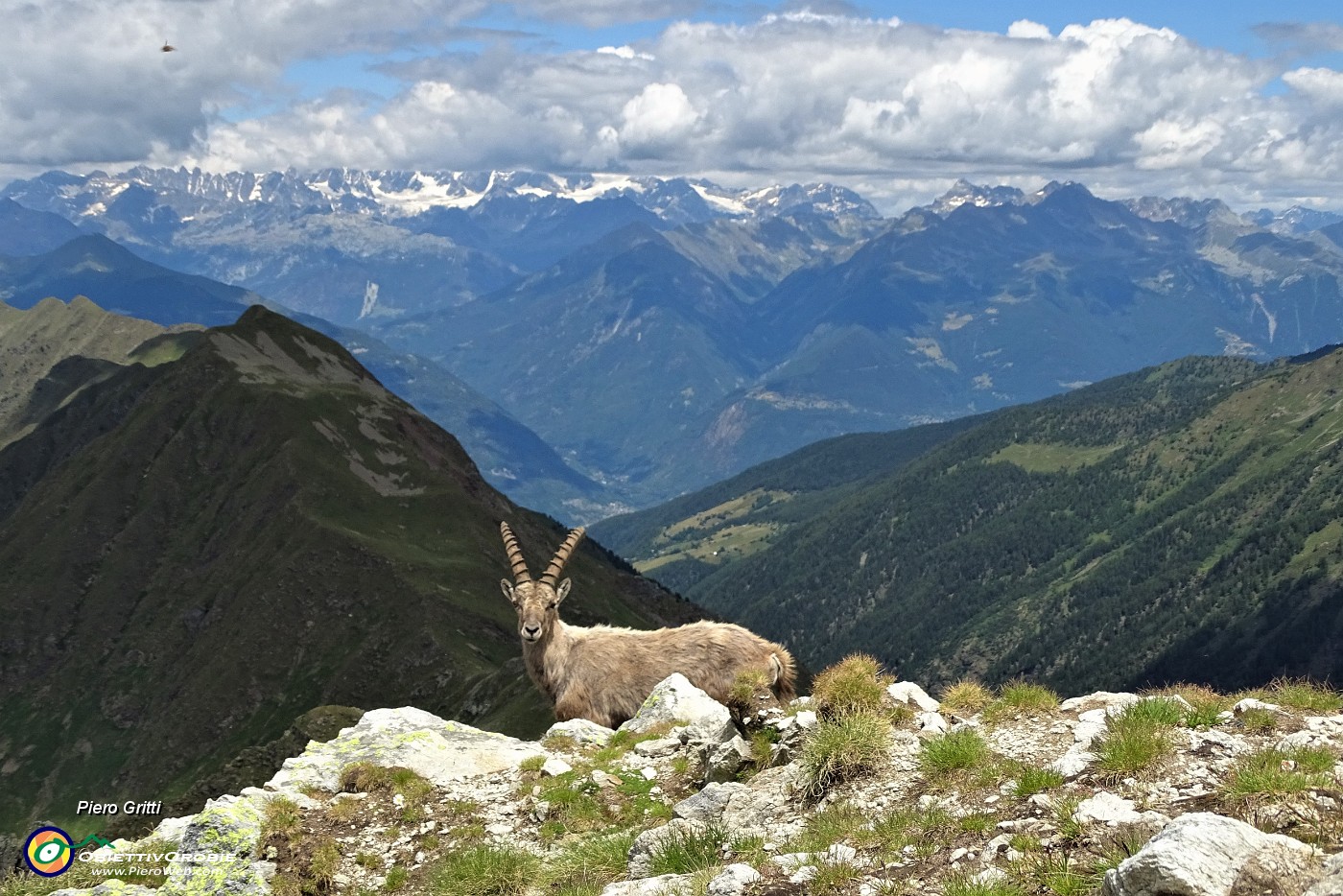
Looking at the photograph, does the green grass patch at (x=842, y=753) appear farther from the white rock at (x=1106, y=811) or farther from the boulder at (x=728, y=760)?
the white rock at (x=1106, y=811)

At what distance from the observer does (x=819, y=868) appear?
1362 centimetres

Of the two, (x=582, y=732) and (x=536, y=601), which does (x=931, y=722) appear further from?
(x=536, y=601)

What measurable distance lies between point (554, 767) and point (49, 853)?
9.22m

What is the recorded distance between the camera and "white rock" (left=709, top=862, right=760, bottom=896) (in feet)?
44.3

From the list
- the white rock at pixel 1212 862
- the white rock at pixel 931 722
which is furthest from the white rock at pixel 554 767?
the white rock at pixel 1212 862

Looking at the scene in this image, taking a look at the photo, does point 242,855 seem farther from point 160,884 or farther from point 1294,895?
point 1294,895

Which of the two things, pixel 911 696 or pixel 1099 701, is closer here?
pixel 1099 701

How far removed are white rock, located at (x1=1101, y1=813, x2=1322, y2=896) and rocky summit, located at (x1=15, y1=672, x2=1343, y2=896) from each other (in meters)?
0.02

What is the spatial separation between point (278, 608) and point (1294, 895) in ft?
623

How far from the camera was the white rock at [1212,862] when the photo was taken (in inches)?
411

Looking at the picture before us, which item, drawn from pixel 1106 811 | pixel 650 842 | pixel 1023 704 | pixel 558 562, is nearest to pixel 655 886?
pixel 650 842

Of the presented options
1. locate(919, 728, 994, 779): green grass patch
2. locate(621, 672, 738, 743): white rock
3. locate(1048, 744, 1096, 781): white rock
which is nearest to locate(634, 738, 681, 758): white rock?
locate(621, 672, 738, 743): white rock

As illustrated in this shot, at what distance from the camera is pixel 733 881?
44.8 ft

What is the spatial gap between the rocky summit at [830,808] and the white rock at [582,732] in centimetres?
54
